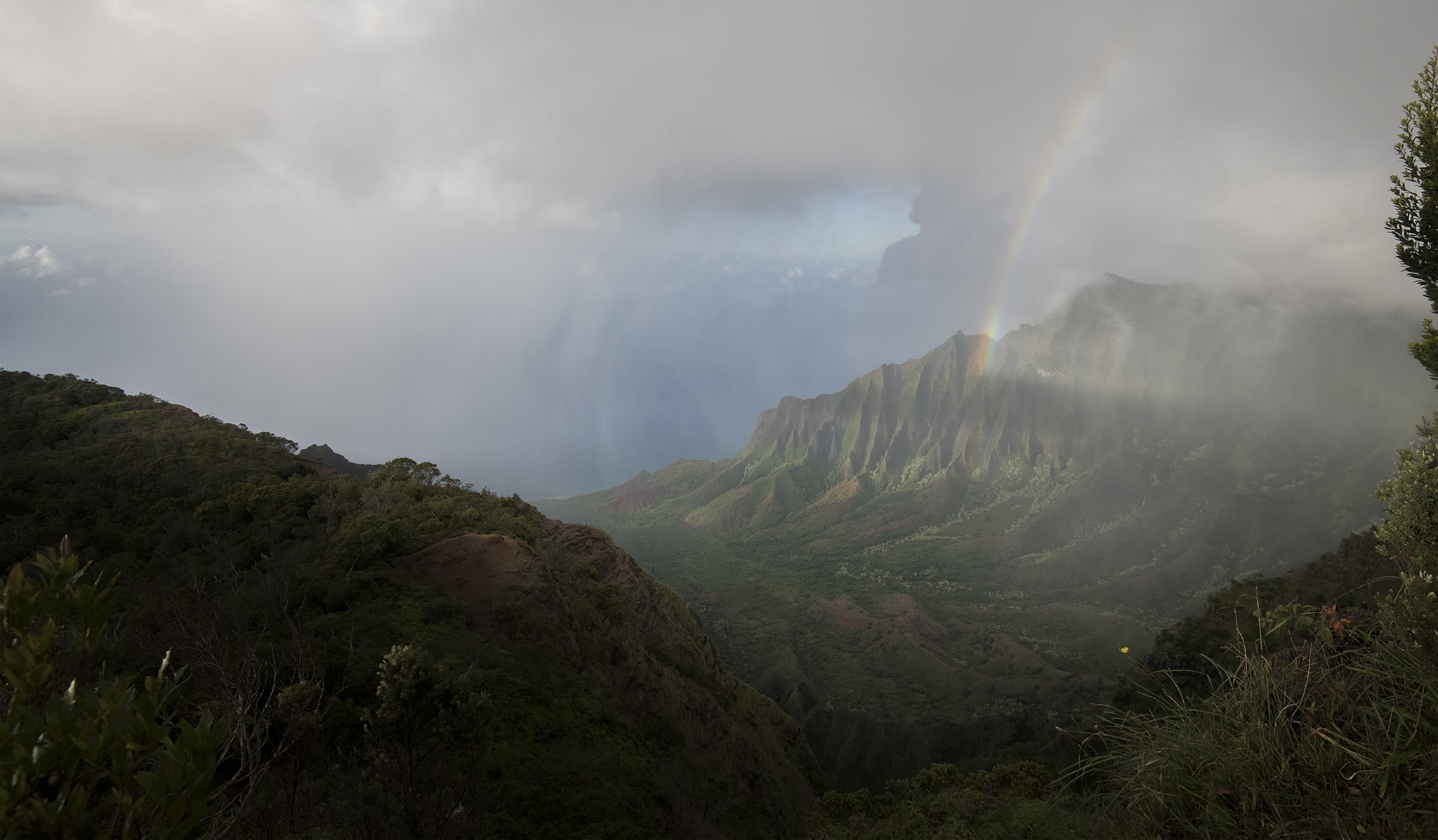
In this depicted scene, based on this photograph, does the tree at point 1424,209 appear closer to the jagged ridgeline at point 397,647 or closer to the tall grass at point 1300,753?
the tall grass at point 1300,753

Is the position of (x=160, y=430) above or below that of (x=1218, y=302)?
below

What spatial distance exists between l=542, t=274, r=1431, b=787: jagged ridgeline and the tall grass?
3440 cm

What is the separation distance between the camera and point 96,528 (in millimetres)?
20562

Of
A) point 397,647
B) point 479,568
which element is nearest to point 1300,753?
point 397,647

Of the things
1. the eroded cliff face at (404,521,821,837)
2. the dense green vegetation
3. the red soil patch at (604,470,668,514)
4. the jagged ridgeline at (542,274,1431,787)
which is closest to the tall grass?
the dense green vegetation

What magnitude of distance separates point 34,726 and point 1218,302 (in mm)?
250467

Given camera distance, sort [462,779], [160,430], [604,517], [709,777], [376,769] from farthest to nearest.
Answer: [604,517] < [160,430] < [709,777] < [462,779] < [376,769]

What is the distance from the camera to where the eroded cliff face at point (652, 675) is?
1864cm

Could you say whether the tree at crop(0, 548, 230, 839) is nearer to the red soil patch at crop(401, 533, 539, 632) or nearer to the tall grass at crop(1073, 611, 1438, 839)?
the tall grass at crop(1073, 611, 1438, 839)

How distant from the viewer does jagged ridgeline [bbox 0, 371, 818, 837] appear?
35.9 feet

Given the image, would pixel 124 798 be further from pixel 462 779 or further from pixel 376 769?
pixel 462 779

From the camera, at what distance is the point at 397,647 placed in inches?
512

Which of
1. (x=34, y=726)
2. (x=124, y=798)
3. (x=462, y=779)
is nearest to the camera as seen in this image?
(x=34, y=726)

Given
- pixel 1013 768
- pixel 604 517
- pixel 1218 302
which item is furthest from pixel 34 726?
pixel 1218 302
